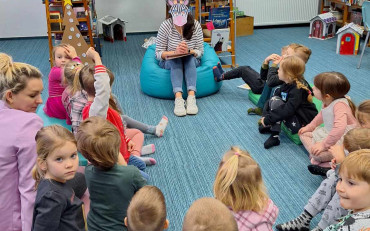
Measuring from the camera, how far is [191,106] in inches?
150

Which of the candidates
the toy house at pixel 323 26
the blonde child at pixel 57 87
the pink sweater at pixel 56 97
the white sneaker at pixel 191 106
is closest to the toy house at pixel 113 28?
the toy house at pixel 323 26

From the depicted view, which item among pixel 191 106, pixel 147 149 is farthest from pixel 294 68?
pixel 147 149

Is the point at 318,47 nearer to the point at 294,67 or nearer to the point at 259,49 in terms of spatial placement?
the point at 259,49

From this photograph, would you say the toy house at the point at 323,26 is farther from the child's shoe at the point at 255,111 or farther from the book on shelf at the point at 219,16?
the child's shoe at the point at 255,111

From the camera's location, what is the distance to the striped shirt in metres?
4.13

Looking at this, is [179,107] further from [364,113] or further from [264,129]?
[364,113]

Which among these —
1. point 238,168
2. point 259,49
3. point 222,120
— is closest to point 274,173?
point 222,120

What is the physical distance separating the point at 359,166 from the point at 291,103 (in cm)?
150

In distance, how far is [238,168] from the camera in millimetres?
1568

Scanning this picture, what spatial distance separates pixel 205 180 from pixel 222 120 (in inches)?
40.2

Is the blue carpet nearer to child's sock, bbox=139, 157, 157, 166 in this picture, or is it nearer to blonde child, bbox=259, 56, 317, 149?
child's sock, bbox=139, 157, 157, 166

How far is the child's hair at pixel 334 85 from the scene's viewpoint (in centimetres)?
254

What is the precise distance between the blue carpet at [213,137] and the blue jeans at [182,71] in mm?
219

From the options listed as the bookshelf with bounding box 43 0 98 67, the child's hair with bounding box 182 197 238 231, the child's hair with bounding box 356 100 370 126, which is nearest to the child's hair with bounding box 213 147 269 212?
the child's hair with bounding box 182 197 238 231
